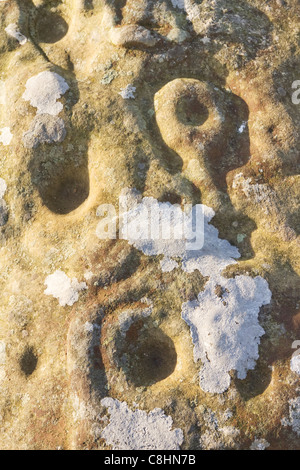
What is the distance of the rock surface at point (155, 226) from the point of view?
3975 millimetres

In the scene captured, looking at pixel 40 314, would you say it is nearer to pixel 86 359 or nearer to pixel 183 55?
pixel 86 359

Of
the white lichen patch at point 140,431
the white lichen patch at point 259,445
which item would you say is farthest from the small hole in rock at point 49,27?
the white lichen patch at point 259,445

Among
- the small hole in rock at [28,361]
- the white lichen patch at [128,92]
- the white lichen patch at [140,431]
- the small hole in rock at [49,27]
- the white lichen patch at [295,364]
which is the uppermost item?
the small hole in rock at [49,27]

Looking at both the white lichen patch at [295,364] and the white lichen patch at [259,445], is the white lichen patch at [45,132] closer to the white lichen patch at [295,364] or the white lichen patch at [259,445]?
the white lichen patch at [295,364]

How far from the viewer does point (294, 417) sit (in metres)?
3.87

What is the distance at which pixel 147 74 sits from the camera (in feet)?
17.8

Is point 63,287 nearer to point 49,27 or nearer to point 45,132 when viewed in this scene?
point 45,132

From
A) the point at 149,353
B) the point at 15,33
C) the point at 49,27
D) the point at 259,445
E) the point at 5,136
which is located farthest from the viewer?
the point at 49,27

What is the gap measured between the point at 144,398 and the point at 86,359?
25.2 inches

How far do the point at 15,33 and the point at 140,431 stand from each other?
527 centimetres

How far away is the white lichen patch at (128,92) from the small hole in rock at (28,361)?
3.04 metres

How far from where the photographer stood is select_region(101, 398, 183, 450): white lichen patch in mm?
3811

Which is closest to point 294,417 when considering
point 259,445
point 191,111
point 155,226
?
point 259,445
